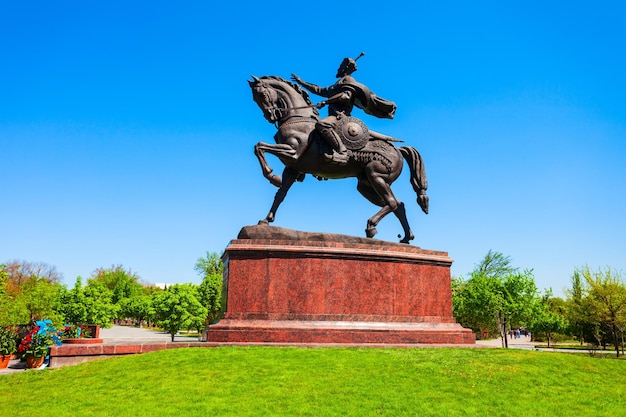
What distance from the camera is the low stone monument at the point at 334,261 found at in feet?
35.6

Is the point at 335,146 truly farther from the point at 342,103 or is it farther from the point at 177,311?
the point at 177,311

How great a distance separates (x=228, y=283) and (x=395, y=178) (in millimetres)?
5369

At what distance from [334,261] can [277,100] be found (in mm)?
4594

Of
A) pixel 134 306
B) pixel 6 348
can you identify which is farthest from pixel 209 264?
pixel 6 348

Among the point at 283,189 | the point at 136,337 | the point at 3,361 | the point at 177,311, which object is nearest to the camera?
the point at 3,361

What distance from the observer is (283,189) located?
502 inches

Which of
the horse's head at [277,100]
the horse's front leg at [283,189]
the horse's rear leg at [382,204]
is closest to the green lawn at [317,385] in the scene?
the horse's front leg at [283,189]

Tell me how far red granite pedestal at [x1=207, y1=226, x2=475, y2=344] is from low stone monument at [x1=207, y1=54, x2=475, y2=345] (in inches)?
0.9

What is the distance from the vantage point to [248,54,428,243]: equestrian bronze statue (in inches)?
493

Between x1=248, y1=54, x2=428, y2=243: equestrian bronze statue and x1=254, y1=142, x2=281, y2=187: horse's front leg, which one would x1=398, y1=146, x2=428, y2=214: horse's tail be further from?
x1=254, y1=142, x2=281, y2=187: horse's front leg

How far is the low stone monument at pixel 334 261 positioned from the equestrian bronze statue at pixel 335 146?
27 mm

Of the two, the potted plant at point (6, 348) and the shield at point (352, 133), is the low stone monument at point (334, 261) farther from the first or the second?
the potted plant at point (6, 348)

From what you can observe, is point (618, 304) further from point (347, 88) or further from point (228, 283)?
point (228, 283)

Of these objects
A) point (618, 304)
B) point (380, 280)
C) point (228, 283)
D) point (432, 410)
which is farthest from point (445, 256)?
point (618, 304)
